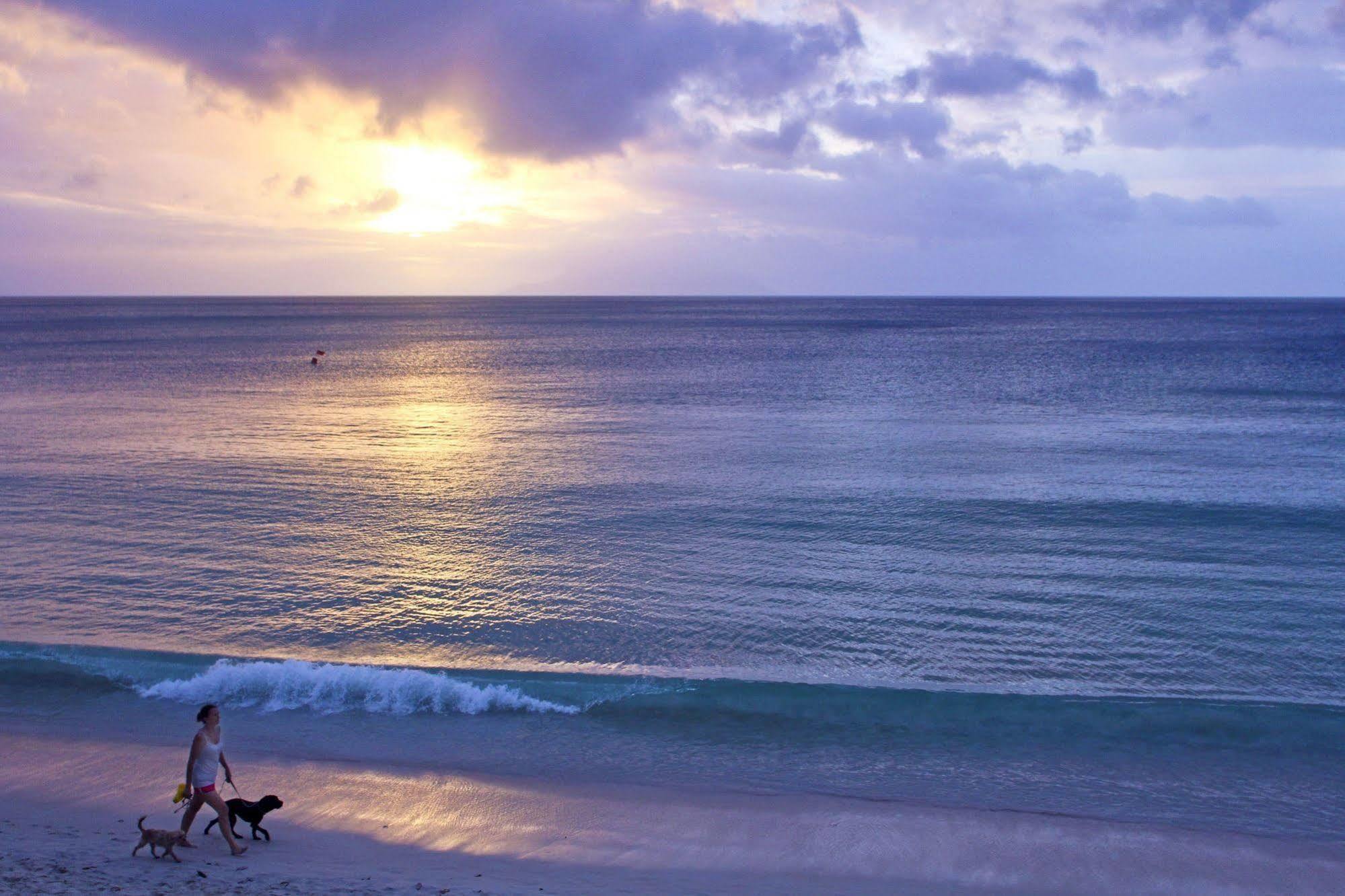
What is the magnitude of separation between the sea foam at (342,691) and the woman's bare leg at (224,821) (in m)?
5.06

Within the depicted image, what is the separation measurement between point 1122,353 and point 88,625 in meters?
91.9

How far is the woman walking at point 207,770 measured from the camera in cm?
1069

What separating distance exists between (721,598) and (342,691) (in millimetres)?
8075

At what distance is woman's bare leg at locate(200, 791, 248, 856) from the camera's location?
10.7 meters

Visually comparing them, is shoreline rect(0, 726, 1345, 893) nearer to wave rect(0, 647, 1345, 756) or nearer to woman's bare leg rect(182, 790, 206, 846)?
woman's bare leg rect(182, 790, 206, 846)

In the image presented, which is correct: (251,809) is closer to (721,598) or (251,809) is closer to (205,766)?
(205,766)

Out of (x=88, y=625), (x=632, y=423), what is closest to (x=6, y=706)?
(x=88, y=625)

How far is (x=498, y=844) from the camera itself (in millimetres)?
11898

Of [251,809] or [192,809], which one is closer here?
[192,809]

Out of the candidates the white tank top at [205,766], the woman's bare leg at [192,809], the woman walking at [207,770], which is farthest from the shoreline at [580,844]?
the white tank top at [205,766]

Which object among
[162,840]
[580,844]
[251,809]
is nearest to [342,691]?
[251,809]

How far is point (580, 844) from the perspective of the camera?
39.1 feet

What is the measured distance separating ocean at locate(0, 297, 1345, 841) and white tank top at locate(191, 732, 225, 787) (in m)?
3.88

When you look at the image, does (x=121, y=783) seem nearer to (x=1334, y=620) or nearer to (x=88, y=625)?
(x=88, y=625)
